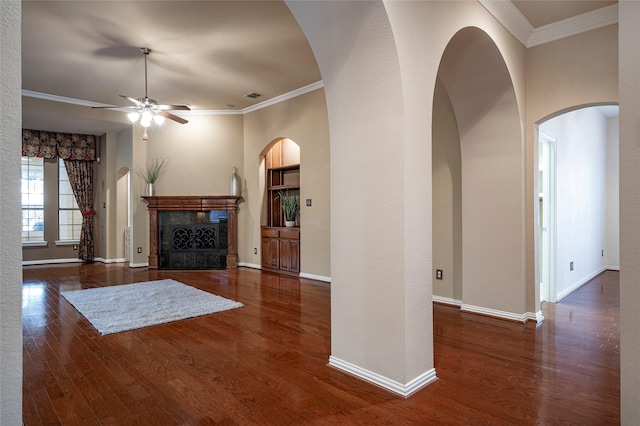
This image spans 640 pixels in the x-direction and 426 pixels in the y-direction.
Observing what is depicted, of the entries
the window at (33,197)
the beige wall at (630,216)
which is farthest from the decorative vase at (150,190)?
the beige wall at (630,216)

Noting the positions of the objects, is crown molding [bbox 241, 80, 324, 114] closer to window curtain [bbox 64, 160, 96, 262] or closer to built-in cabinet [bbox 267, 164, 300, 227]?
built-in cabinet [bbox 267, 164, 300, 227]

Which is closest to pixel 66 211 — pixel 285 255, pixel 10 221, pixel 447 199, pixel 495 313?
pixel 285 255

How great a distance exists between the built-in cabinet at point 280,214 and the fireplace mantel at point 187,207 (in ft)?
2.30

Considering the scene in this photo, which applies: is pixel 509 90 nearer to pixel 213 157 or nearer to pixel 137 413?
pixel 137 413

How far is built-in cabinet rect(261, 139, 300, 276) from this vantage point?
6305mm

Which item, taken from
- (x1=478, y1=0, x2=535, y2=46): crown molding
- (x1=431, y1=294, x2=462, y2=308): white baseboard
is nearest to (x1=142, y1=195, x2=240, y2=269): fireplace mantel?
(x1=431, y1=294, x2=462, y2=308): white baseboard

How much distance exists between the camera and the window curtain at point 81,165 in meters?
7.90

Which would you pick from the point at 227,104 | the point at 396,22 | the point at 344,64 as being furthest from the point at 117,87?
the point at 396,22

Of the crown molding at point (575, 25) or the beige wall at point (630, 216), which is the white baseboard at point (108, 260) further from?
the beige wall at point (630, 216)

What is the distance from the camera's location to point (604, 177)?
6.91 metres

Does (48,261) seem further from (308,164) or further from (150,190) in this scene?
(308,164)

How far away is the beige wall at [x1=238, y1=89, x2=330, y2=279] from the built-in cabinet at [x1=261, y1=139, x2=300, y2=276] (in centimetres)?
17

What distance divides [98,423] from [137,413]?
0.59ft

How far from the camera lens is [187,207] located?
7.15 m
